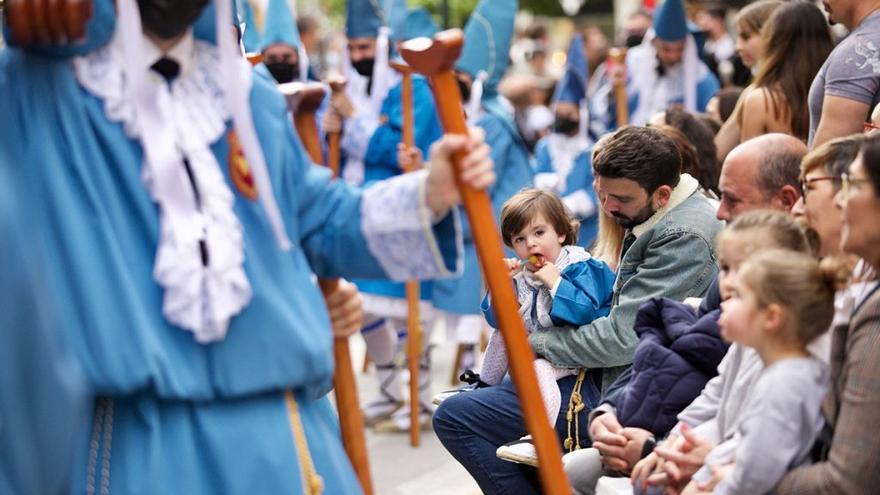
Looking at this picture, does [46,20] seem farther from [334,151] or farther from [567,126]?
[567,126]

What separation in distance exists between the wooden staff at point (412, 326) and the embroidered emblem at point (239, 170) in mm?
3586

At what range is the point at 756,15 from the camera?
524 centimetres

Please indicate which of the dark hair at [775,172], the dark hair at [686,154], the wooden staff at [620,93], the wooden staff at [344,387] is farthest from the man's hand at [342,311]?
the wooden staff at [620,93]

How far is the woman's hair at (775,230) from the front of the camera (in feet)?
7.85

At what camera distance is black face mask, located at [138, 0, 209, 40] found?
2.07 meters

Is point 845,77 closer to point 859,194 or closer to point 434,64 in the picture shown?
point 859,194

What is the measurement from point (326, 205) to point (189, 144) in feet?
1.01

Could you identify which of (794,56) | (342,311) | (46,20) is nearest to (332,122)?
(794,56)

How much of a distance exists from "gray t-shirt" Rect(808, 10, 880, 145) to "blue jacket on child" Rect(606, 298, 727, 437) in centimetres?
115

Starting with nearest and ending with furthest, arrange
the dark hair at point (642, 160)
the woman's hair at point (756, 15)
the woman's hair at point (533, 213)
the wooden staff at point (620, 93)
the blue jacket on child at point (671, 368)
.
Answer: the blue jacket on child at point (671, 368), the dark hair at point (642, 160), the woman's hair at point (533, 213), the woman's hair at point (756, 15), the wooden staff at point (620, 93)

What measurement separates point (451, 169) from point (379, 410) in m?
4.06

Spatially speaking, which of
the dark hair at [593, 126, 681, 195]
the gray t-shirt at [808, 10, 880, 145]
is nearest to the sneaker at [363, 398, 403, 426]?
the dark hair at [593, 126, 681, 195]

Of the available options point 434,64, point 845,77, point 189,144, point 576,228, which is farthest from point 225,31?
point 845,77

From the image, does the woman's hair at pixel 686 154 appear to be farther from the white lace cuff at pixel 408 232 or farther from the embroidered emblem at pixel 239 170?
the embroidered emblem at pixel 239 170
